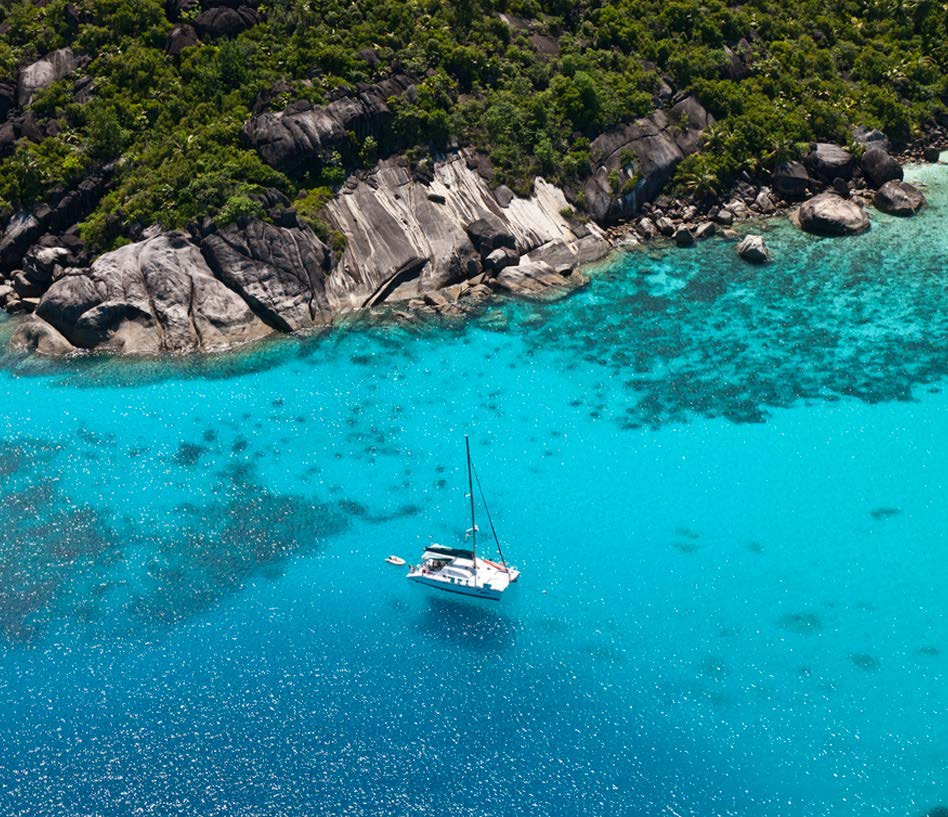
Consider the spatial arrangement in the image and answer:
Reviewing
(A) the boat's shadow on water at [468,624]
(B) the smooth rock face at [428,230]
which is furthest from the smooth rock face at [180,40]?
(A) the boat's shadow on water at [468,624]

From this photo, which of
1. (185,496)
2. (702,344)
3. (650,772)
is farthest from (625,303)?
(650,772)

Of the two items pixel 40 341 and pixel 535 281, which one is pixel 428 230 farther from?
pixel 40 341

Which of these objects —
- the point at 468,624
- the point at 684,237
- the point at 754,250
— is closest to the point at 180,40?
the point at 684,237

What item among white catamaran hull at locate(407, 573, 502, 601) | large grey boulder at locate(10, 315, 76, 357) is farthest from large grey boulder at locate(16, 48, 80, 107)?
white catamaran hull at locate(407, 573, 502, 601)

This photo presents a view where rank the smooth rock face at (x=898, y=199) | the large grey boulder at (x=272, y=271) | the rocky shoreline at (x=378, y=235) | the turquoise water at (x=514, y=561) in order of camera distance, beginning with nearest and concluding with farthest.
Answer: the turquoise water at (x=514, y=561), the rocky shoreline at (x=378, y=235), the large grey boulder at (x=272, y=271), the smooth rock face at (x=898, y=199)

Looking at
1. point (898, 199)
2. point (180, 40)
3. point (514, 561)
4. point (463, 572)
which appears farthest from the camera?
point (180, 40)

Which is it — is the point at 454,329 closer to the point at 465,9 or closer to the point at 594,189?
the point at 594,189

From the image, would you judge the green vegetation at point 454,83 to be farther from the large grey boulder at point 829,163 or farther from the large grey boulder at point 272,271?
the large grey boulder at point 272,271
